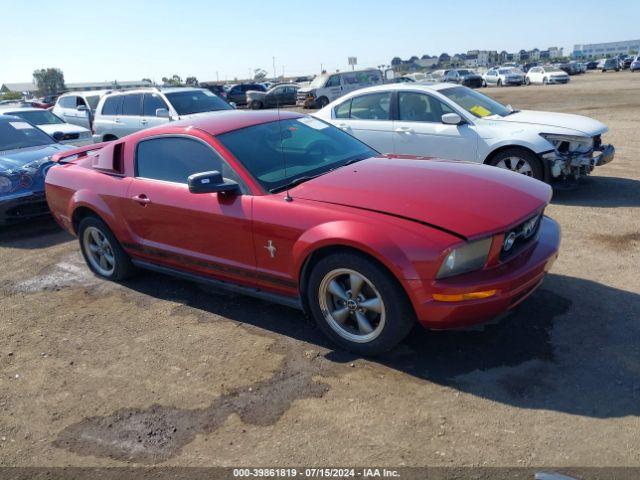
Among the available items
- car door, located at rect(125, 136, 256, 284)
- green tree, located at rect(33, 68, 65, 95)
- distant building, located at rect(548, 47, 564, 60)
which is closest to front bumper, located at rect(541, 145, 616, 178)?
car door, located at rect(125, 136, 256, 284)

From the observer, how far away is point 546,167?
23.7 ft

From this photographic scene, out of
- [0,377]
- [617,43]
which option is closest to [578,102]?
[0,377]

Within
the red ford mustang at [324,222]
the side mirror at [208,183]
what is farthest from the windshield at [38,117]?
the side mirror at [208,183]

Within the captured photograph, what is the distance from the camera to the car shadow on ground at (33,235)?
286 inches

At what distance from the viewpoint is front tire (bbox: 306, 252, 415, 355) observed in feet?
11.5

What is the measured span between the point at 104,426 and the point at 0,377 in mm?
1203

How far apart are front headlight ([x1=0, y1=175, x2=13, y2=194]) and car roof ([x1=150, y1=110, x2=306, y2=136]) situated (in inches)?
142

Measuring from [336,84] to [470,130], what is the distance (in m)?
19.8

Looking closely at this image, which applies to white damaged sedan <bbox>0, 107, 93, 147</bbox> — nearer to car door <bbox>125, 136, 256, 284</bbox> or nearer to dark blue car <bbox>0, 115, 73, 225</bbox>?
dark blue car <bbox>0, 115, 73, 225</bbox>

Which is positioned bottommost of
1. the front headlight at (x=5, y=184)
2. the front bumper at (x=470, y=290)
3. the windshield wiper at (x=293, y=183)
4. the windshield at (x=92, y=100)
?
the front bumper at (x=470, y=290)

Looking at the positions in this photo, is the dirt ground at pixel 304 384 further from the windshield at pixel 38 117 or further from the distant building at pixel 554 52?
the distant building at pixel 554 52

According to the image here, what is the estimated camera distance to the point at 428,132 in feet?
26.1

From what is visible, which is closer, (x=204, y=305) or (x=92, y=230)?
(x=204, y=305)

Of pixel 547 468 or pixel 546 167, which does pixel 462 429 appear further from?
pixel 546 167
